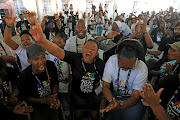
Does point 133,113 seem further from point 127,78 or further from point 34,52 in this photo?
point 34,52

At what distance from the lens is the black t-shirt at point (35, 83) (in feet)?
5.10

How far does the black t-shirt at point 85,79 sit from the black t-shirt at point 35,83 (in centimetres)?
30

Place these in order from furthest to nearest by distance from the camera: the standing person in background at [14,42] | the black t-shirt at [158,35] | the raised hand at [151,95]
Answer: the black t-shirt at [158,35]
the standing person in background at [14,42]
the raised hand at [151,95]

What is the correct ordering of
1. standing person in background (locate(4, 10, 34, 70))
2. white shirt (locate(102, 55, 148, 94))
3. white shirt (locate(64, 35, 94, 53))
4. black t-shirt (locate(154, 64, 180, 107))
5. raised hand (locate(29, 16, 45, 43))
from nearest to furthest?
1. raised hand (locate(29, 16, 45, 43))
2. black t-shirt (locate(154, 64, 180, 107))
3. white shirt (locate(102, 55, 148, 94))
4. standing person in background (locate(4, 10, 34, 70))
5. white shirt (locate(64, 35, 94, 53))

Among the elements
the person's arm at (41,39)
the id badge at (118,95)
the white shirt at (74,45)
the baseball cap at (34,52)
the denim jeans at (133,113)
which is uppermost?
the person's arm at (41,39)

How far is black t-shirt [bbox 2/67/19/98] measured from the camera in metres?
1.62

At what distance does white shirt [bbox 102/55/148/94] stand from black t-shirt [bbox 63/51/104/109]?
0.18 meters

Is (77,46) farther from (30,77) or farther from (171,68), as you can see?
(171,68)

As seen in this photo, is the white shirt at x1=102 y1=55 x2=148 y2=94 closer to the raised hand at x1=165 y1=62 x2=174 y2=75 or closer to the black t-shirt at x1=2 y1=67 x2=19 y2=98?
the raised hand at x1=165 y1=62 x2=174 y2=75

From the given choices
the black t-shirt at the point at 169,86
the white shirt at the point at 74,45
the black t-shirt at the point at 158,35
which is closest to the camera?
the black t-shirt at the point at 169,86

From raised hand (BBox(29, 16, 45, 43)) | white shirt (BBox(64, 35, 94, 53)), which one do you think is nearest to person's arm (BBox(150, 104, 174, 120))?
raised hand (BBox(29, 16, 45, 43))

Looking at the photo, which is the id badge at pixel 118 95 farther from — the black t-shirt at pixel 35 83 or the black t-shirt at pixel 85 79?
the black t-shirt at pixel 35 83

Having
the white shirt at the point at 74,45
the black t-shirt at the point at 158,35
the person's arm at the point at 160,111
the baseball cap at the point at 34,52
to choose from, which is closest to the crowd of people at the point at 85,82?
the baseball cap at the point at 34,52

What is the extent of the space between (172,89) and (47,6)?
33.8ft
